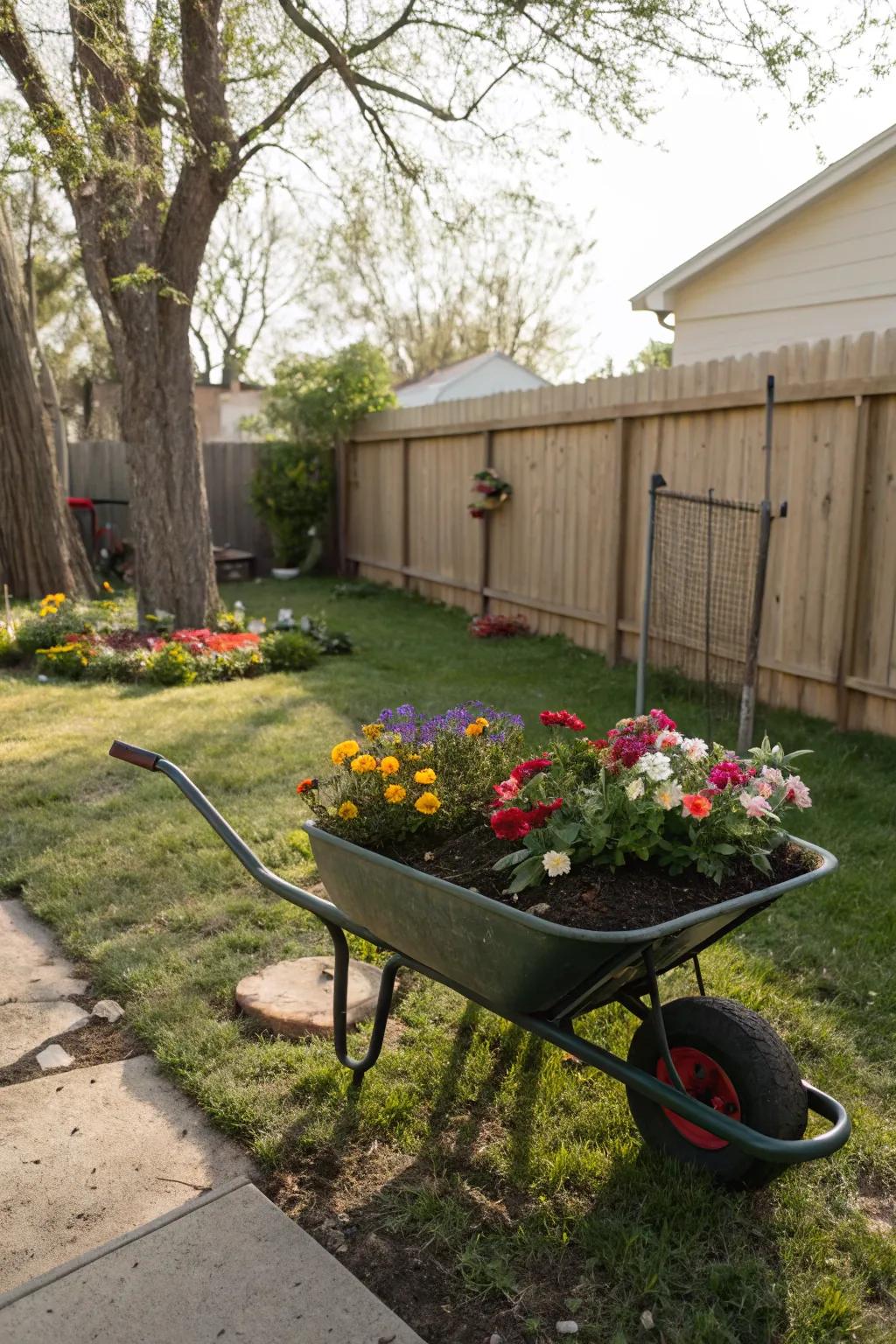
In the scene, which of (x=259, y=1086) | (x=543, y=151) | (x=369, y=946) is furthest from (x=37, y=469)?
(x=259, y=1086)

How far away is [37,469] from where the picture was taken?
9.50m

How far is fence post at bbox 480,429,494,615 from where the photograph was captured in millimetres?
9172

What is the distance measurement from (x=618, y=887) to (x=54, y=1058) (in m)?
1.63

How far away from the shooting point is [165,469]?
8.10 meters

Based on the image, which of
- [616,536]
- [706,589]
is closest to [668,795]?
[706,589]

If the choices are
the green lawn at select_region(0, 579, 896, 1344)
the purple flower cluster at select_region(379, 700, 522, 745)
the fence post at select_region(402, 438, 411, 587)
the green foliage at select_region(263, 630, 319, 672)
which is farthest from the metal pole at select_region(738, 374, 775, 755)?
the fence post at select_region(402, 438, 411, 587)

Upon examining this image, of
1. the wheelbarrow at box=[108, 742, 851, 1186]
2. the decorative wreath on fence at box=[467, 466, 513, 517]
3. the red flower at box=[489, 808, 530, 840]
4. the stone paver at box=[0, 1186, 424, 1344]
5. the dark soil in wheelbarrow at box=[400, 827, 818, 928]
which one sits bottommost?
the stone paver at box=[0, 1186, 424, 1344]

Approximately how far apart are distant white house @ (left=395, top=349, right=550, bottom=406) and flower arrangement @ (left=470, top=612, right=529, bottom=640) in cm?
1303

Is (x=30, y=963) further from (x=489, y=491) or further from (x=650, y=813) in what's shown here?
(x=489, y=491)

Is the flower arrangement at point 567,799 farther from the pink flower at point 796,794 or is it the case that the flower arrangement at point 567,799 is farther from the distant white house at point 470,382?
the distant white house at point 470,382

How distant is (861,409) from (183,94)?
4986 mm

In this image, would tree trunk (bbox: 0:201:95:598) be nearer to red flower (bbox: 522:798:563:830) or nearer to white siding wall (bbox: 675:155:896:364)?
white siding wall (bbox: 675:155:896:364)

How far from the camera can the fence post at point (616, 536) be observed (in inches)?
283

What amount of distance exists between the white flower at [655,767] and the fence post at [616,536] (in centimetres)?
529
